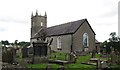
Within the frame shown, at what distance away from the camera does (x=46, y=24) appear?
62656 millimetres

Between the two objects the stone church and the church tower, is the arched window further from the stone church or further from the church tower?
the church tower

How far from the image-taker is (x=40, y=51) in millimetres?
22609

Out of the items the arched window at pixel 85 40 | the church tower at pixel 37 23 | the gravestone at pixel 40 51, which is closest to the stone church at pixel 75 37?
the arched window at pixel 85 40

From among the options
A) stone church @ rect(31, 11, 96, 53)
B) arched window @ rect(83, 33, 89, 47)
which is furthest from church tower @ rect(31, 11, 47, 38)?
arched window @ rect(83, 33, 89, 47)

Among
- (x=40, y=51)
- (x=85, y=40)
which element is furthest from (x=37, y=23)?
(x=40, y=51)

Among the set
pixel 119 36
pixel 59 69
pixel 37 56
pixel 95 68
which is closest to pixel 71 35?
pixel 119 36

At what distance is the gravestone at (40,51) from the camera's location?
2230 centimetres

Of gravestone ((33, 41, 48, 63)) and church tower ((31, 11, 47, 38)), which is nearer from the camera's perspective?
gravestone ((33, 41, 48, 63))

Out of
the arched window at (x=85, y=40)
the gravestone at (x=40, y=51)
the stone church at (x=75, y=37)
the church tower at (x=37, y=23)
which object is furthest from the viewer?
the church tower at (x=37, y=23)

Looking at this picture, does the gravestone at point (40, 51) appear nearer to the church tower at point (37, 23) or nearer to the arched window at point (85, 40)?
the arched window at point (85, 40)

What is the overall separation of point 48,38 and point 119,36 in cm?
1647

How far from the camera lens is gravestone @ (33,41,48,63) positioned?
73.2 feet

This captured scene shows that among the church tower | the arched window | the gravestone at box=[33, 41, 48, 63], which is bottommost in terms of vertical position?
the gravestone at box=[33, 41, 48, 63]

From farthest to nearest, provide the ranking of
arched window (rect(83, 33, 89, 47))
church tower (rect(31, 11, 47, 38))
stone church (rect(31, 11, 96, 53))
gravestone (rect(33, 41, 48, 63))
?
church tower (rect(31, 11, 47, 38)) < arched window (rect(83, 33, 89, 47)) < stone church (rect(31, 11, 96, 53)) < gravestone (rect(33, 41, 48, 63))
